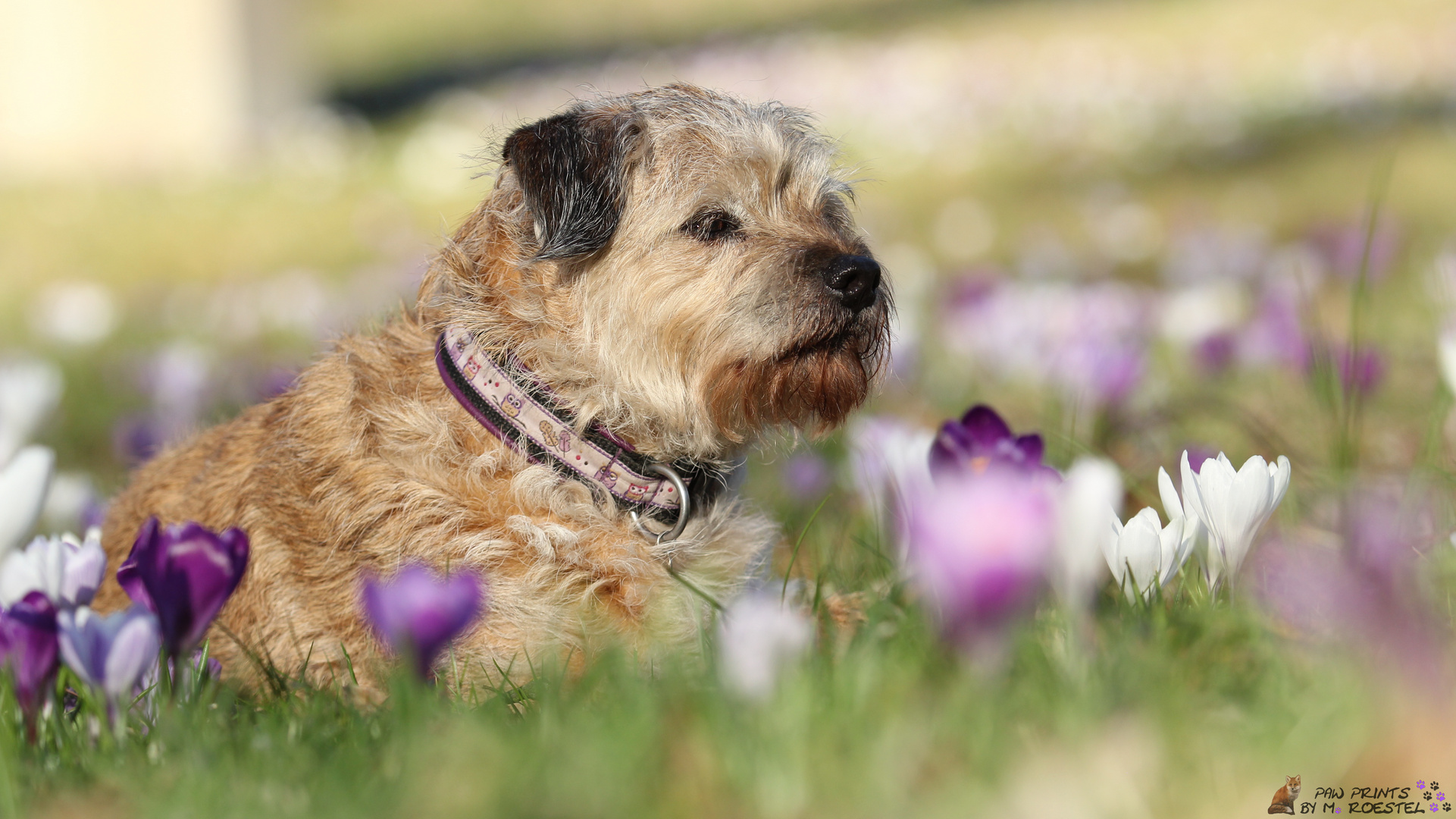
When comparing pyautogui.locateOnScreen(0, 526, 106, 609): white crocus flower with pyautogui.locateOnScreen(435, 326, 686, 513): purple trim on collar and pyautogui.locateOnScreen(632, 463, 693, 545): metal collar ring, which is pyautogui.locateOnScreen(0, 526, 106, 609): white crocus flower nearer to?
pyautogui.locateOnScreen(435, 326, 686, 513): purple trim on collar

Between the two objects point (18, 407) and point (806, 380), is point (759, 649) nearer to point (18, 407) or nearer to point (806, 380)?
point (806, 380)

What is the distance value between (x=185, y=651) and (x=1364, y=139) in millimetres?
14976

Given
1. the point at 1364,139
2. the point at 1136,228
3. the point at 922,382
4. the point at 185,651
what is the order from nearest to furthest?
the point at 185,651 < the point at 922,382 < the point at 1136,228 < the point at 1364,139

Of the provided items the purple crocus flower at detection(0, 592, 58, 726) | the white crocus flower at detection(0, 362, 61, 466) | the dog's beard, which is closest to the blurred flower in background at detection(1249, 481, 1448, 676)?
the dog's beard

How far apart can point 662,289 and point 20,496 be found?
1947 mm

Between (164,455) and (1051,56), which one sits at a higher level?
(1051,56)

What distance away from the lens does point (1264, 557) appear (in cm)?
310

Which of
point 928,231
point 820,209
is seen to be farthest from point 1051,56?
point 820,209

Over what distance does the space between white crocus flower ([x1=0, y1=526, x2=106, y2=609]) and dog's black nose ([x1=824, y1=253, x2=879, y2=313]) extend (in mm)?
2251

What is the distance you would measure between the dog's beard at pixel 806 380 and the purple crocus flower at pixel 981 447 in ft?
2.27

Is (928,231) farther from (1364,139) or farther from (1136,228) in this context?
(1364,139)

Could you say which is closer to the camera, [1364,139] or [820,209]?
A: [820,209]

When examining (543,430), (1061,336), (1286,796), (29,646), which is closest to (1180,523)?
(1286,796)

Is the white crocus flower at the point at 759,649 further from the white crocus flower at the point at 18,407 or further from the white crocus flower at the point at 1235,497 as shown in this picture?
the white crocus flower at the point at 18,407
